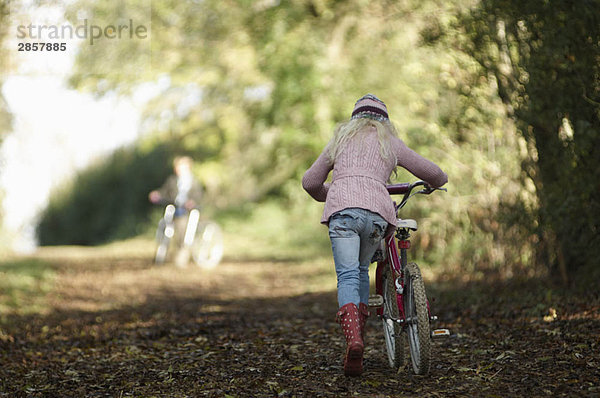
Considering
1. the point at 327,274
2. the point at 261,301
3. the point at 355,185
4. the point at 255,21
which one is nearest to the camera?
the point at 355,185

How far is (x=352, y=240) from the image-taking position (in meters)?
4.15

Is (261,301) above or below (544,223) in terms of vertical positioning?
below

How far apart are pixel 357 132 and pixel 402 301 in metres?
1.07

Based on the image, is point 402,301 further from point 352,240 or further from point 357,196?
point 357,196

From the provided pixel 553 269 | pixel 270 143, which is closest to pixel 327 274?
pixel 553 269

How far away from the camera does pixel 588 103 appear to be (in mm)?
5930

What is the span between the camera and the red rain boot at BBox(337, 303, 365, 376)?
408 cm

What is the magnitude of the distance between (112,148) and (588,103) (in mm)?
22772

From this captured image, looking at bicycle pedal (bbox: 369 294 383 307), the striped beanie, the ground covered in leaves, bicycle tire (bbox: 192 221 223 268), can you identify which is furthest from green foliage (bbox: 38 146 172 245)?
the striped beanie

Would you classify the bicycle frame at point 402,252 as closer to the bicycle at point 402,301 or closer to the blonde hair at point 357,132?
the bicycle at point 402,301

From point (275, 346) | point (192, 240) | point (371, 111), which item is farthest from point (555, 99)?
point (192, 240)

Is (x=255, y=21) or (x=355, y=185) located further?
(x=255, y=21)

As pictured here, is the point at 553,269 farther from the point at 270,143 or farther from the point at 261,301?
the point at 270,143

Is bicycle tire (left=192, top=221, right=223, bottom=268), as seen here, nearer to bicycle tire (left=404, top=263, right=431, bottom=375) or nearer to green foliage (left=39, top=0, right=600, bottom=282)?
green foliage (left=39, top=0, right=600, bottom=282)
